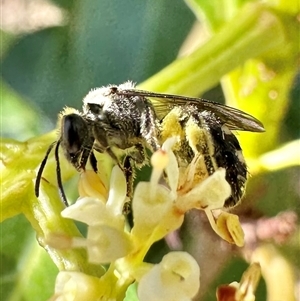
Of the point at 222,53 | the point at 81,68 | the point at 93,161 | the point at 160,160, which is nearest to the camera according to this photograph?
the point at 160,160

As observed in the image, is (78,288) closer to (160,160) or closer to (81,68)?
(160,160)

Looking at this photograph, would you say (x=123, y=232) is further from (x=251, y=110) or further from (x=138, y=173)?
(x=251, y=110)

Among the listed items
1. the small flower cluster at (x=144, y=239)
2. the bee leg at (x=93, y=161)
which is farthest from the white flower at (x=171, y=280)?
the bee leg at (x=93, y=161)

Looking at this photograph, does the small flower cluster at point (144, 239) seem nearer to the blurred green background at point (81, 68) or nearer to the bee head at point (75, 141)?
the bee head at point (75, 141)

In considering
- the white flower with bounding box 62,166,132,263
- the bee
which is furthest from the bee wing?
the white flower with bounding box 62,166,132,263

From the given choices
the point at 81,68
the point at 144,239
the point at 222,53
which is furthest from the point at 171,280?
the point at 81,68

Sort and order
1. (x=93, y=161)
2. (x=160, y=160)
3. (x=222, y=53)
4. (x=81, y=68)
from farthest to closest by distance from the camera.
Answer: (x=81, y=68), (x=222, y=53), (x=93, y=161), (x=160, y=160)
